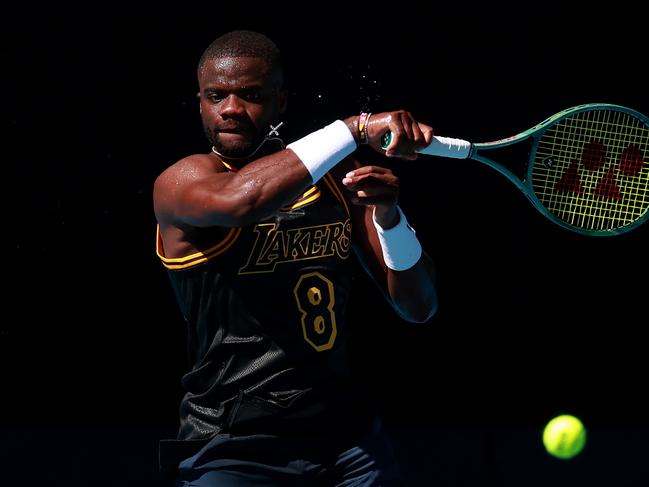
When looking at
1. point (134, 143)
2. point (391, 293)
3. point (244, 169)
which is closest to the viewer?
point (244, 169)

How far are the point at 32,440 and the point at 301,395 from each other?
8.32 feet

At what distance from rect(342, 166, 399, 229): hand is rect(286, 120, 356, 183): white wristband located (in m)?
0.06

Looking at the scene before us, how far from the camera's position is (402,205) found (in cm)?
559

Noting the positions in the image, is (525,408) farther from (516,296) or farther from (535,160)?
(535,160)

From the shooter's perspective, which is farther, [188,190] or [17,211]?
[17,211]

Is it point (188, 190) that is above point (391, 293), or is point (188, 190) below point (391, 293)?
above

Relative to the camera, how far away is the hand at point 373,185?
3266 millimetres

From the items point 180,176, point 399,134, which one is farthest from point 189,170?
point 399,134

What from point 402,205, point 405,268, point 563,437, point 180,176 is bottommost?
point 563,437

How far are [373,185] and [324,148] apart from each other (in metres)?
0.17

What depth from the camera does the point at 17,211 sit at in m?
5.47

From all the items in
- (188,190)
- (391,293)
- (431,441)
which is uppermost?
(188,190)

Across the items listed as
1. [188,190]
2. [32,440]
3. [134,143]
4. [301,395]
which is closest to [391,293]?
[301,395]

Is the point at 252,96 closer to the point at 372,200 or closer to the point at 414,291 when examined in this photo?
the point at 372,200
